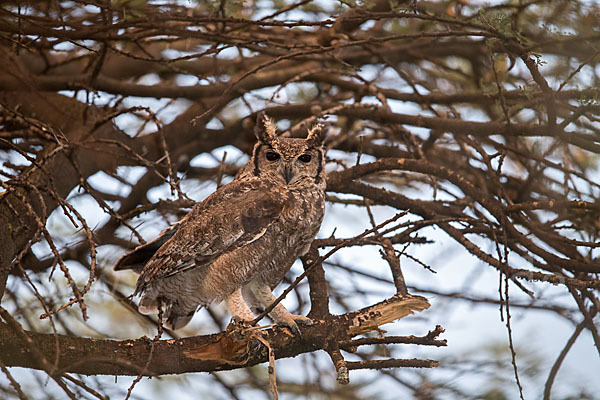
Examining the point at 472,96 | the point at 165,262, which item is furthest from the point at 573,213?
the point at 165,262

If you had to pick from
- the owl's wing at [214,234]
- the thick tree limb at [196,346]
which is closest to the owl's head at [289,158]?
the owl's wing at [214,234]

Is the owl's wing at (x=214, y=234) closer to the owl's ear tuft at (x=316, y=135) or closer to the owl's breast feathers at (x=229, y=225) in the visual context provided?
the owl's breast feathers at (x=229, y=225)

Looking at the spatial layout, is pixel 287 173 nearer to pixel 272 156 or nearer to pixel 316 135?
pixel 272 156

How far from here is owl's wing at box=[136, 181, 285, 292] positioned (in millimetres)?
2470

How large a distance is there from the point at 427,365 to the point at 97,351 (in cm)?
103

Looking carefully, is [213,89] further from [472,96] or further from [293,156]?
[472,96]

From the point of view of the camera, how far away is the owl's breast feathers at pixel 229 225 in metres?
2.47

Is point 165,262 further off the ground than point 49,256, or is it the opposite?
point 49,256

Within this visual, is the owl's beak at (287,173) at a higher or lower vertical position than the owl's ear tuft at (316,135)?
lower

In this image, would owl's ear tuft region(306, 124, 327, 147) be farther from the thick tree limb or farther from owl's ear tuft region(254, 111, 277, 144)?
the thick tree limb

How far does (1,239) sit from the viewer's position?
95.5 inches

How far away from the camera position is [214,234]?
2.49m

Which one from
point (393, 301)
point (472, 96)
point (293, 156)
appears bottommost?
point (393, 301)

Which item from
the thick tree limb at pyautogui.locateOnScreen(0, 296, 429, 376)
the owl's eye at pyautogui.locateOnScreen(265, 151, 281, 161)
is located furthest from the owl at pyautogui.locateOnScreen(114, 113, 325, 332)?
the thick tree limb at pyautogui.locateOnScreen(0, 296, 429, 376)
